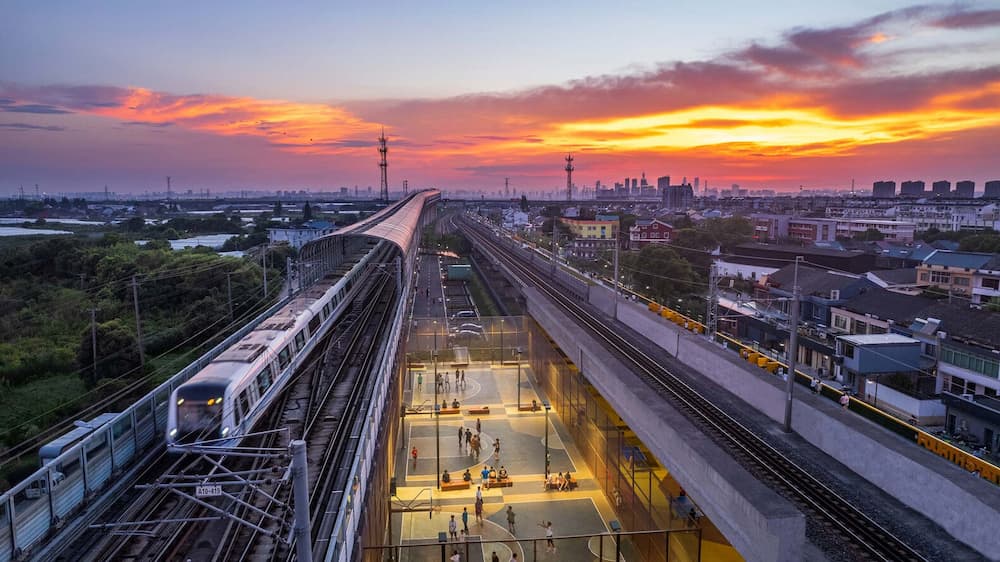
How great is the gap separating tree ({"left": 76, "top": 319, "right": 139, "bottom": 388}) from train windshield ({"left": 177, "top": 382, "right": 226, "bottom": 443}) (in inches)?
655

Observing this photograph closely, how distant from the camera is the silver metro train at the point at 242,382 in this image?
40.0 ft

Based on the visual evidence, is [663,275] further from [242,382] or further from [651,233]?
[242,382]

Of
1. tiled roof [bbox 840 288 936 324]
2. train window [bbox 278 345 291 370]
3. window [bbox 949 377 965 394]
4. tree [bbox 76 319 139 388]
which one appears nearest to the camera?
train window [bbox 278 345 291 370]

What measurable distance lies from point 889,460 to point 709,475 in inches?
147

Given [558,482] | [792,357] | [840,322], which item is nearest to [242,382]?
[558,482]

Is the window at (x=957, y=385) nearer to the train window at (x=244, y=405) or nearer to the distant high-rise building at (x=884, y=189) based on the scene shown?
the train window at (x=244, y=405)

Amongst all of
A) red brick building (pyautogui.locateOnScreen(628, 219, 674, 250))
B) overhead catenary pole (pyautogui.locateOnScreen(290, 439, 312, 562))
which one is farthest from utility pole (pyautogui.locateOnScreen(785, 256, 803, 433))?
red brick building (pyautogui.locateOnScreen(628, 219, 674, 250))

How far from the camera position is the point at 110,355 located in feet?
86.1

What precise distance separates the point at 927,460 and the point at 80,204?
187209 millimetres

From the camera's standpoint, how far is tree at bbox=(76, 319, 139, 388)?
26109 mm

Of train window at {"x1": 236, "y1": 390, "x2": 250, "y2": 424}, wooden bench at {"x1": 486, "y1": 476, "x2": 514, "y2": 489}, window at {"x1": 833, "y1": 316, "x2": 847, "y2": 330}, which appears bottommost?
wooden bench at {"x1": 486, "y1": 476, "x2": 514, "y2": 489}

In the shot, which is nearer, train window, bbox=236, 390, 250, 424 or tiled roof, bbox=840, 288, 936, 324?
train window, bbox=236, 390, 250, 424

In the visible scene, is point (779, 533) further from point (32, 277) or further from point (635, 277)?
point (32, 277)

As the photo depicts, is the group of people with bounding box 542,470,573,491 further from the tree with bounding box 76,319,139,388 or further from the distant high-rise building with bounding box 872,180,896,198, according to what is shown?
the distant high-rise building with bounding box 872,180,896,198
